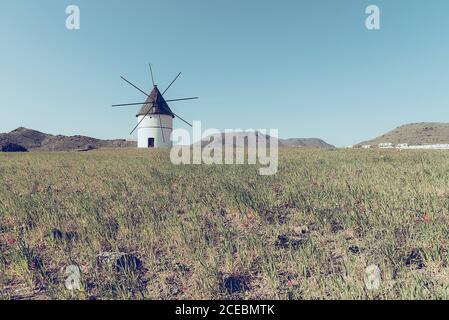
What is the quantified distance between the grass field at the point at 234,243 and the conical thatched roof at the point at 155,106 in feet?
130

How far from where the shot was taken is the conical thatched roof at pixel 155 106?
4420cm

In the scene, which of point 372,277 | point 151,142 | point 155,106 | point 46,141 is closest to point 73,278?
point 372,277

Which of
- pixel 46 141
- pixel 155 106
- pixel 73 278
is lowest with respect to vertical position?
pixel 73 278

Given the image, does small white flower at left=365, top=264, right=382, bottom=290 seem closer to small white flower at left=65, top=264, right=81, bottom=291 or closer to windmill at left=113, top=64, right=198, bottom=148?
small white flower at left=65, top=264, right=81, bottom=291

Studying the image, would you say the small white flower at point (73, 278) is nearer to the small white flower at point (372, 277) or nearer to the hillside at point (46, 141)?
the small white flower at point (372, 277)

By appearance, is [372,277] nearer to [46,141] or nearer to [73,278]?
[73,278]

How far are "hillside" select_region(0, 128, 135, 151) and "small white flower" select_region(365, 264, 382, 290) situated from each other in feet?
226

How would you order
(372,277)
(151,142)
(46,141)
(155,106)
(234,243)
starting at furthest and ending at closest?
(46,141) → (155,106) → (151,142) → (234,243) → (372,277)

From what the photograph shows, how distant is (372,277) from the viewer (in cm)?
265

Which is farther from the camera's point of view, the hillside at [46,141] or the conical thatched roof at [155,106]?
the hillside at [46,141]

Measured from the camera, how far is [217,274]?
2.88 metres

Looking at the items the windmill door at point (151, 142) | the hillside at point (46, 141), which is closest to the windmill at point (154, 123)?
the windmill door at point (151, 142)

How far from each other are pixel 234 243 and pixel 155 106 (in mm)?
43911
